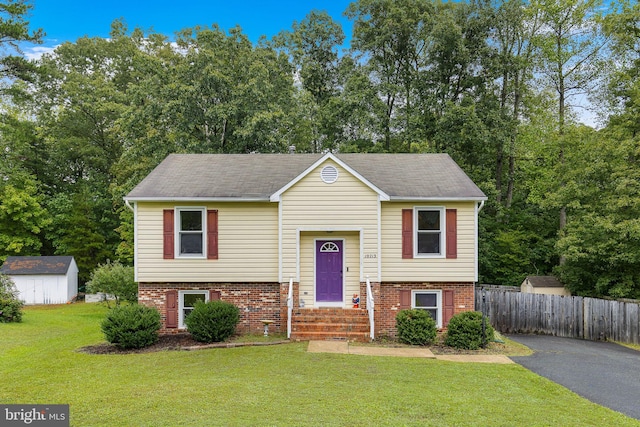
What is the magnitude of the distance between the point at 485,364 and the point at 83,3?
2758 centimetres

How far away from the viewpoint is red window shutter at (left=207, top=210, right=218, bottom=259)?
14.8 m

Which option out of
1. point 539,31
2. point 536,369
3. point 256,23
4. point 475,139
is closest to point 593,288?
point 475,139

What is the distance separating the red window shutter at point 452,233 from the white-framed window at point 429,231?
158 millimetres

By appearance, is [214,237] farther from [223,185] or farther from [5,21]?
[5,21]

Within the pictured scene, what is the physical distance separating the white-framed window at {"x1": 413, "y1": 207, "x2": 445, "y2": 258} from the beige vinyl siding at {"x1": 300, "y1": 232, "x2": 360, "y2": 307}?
1953 mm

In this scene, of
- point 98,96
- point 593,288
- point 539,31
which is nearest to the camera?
point 593,288

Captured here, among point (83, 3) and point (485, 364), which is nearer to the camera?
point (485, 364)

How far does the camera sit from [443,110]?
28.2m

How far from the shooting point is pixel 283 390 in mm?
8438

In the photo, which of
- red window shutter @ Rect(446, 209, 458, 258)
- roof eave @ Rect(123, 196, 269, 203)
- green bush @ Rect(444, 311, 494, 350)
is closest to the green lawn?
green bush @ Rect(444, 311, 494, 350)

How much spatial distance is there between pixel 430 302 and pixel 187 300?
26.0 feet

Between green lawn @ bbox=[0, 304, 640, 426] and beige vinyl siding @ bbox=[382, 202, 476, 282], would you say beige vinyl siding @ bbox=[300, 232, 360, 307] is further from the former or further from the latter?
green lawn @ bbox=[0, 304, 640, 426]

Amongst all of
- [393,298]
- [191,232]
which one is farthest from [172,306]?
[393,298]

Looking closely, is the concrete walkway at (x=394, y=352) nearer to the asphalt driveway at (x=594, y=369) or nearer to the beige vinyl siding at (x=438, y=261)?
the asphalt driveway at (x=594, y=369)
